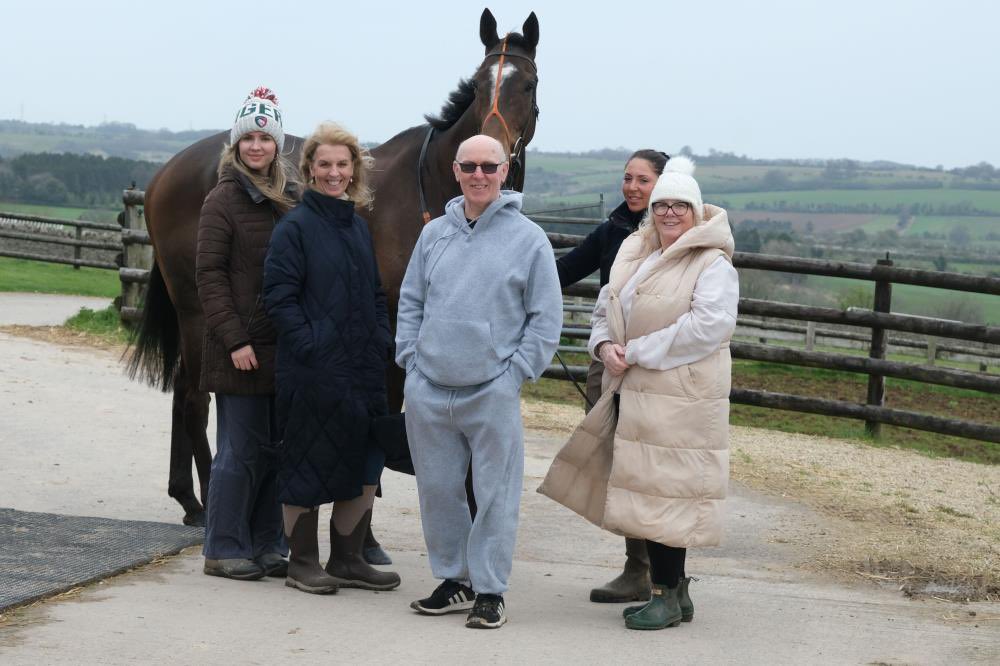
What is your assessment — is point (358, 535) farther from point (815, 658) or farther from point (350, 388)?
point (815, 658)

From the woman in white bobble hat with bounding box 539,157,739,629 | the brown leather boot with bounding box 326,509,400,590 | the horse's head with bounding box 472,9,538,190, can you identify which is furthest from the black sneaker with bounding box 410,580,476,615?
the horse's head with bounding box 472,9,538,190

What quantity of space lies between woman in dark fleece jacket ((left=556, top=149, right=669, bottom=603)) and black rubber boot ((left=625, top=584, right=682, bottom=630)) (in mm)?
388

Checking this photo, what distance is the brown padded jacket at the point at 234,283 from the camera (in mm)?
4551

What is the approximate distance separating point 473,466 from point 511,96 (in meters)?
1.86

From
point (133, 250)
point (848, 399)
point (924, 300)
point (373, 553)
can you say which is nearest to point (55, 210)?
point (924, 300)

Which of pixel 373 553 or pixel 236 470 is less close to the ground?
pixel 236 470

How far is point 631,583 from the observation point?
4605 mm

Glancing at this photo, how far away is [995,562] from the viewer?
541 cm

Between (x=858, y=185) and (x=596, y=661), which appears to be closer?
(x=596, y=661)

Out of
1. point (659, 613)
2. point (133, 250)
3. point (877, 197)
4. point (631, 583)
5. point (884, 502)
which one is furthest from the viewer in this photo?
point (877, 197)

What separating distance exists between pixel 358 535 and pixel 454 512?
563mm

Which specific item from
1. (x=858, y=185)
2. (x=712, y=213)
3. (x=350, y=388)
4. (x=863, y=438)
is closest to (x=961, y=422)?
(x=863, y=438)

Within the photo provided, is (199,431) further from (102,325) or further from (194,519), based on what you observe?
(102,325)

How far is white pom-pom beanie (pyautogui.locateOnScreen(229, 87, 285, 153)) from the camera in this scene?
15.3 ft
